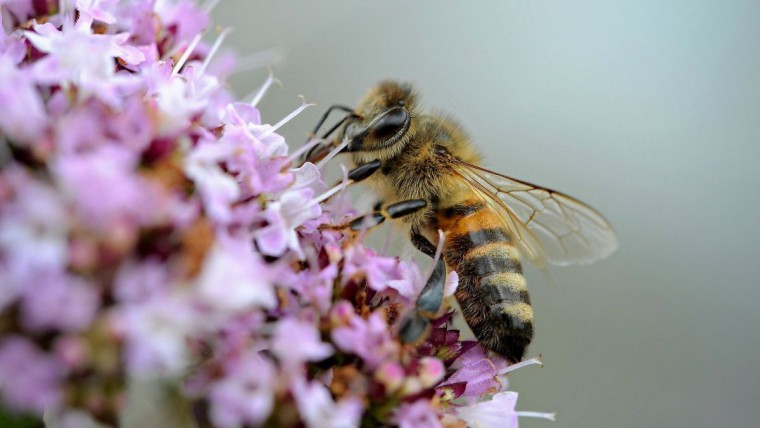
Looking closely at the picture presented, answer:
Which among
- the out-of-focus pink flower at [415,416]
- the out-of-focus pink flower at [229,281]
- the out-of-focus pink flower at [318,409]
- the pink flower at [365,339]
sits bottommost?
the out-of-focus pink flower at [415,416]

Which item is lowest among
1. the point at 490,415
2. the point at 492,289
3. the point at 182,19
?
the point at 490,415

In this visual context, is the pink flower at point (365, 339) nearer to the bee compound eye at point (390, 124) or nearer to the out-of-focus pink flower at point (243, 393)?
the out-of-focus pink flower at point (243, 393)

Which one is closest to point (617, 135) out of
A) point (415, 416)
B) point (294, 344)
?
point (415, 416)

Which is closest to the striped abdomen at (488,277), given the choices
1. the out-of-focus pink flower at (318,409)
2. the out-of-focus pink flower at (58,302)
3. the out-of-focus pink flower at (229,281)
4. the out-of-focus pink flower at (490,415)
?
the out-of-focus pink flower at (490,415)

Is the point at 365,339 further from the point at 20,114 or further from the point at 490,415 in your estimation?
the point at 20,114

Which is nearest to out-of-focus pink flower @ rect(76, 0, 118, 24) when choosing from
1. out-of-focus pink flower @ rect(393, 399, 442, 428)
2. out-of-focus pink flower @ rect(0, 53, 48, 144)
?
A: out-of-focus pink flower @ rect(0, 53, 48, 144)

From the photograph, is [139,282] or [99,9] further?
[99,9]

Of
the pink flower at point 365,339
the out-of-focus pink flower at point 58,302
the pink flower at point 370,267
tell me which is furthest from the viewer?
the pink flower at point 370,267
